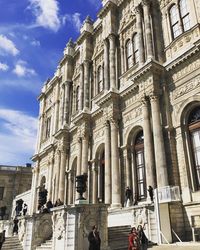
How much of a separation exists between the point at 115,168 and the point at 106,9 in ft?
42.6

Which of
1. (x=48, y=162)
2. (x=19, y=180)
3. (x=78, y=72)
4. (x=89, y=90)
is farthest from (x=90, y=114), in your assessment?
(x=19, y=180)

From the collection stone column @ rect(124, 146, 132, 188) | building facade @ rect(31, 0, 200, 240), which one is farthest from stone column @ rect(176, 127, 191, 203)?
stone column @ rect(124, 146, 132, 188)

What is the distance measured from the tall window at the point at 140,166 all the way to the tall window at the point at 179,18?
6.38 meters

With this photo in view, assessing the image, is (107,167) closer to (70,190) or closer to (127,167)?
(127,167)

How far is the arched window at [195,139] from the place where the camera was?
13266mm

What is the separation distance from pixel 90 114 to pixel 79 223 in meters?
12.0

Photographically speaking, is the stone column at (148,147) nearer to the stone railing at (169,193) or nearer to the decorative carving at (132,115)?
the decorative carving at (132,115)

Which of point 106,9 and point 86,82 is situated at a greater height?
point 106,9

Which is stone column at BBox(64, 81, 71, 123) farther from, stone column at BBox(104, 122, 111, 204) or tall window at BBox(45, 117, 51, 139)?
stone column at BBox(104, 122, 111, 204)

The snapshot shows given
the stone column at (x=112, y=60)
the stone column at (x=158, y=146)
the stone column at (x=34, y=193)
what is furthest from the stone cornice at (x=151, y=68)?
the stone column at (x=34, y=193)

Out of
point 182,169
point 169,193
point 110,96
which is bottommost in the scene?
point 169,193

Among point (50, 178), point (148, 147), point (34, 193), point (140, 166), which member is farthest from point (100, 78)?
point (34, 193)

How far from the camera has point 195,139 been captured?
13.8m

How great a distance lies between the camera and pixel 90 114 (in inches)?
853
